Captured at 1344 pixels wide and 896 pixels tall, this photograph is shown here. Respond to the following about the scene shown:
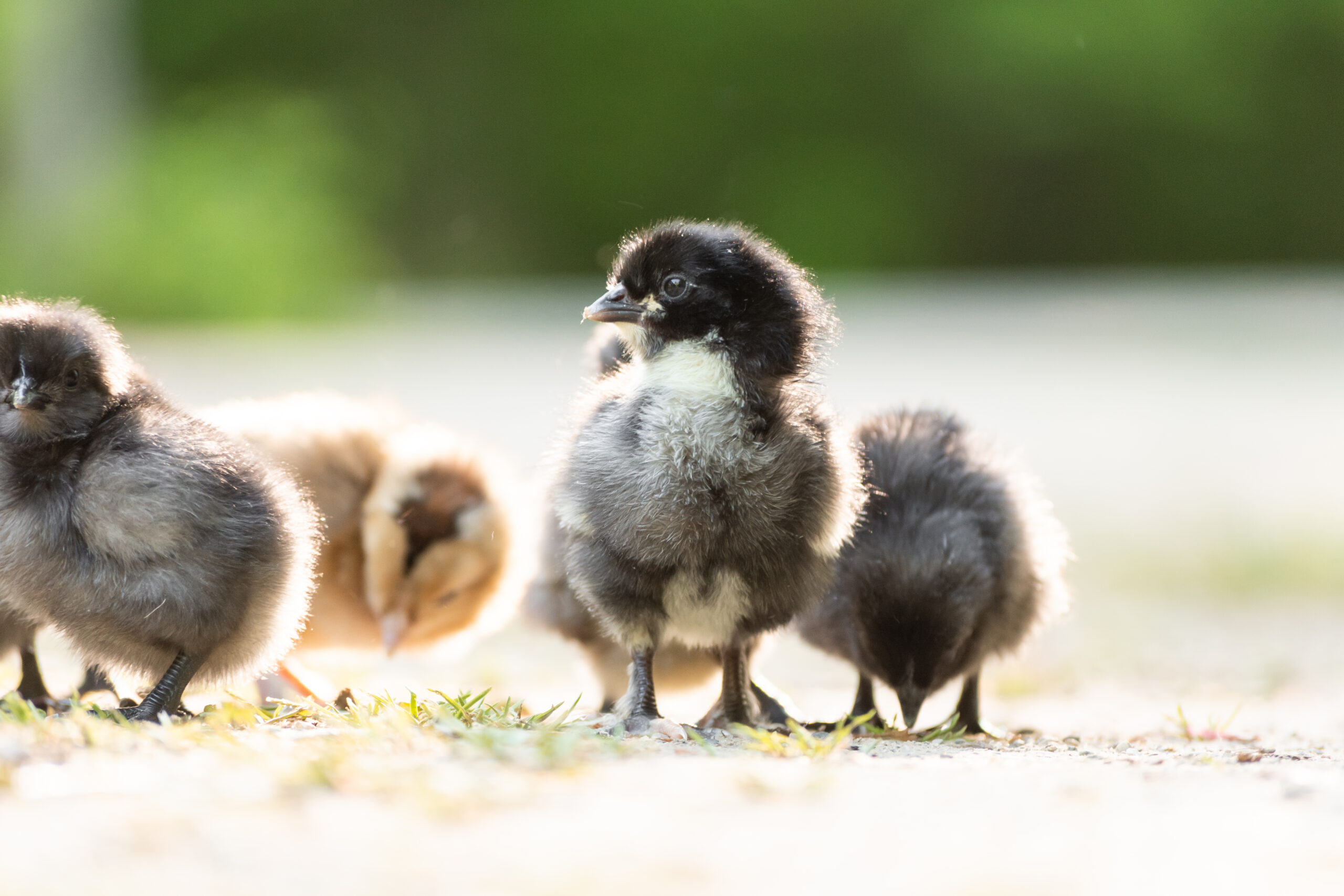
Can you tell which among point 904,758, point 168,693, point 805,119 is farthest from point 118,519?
point 805,119

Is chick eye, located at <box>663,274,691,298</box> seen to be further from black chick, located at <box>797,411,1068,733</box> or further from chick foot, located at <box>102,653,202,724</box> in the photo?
chick foot, located at <box>102,653,202,724</box>

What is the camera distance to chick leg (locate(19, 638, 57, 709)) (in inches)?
172

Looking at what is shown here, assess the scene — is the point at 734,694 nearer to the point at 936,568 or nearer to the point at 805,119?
the point at 936,568

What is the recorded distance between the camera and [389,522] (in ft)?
17.5

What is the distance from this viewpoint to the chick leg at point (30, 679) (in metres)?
4.36

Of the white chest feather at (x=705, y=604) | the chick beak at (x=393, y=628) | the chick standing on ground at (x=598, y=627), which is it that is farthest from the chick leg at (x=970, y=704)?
the chick beak at (x=393, y=628)

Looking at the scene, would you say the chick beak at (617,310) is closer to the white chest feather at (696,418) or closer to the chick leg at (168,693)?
the white chest feather at (696,418)

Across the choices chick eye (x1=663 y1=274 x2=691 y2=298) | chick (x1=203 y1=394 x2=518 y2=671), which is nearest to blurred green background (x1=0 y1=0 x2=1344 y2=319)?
chick (x1=203 y1=394 x2=518 y2=671)

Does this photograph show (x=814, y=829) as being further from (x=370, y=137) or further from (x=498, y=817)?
(x=370, y=137)

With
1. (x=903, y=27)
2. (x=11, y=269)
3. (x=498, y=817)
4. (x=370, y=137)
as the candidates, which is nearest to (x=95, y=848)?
(x=498, y=817)

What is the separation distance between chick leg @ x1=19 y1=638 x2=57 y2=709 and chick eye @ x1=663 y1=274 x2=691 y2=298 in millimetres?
2182

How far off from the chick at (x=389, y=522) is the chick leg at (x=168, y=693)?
1367 millimetres

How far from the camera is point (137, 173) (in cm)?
1655

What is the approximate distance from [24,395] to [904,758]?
2355 mm
